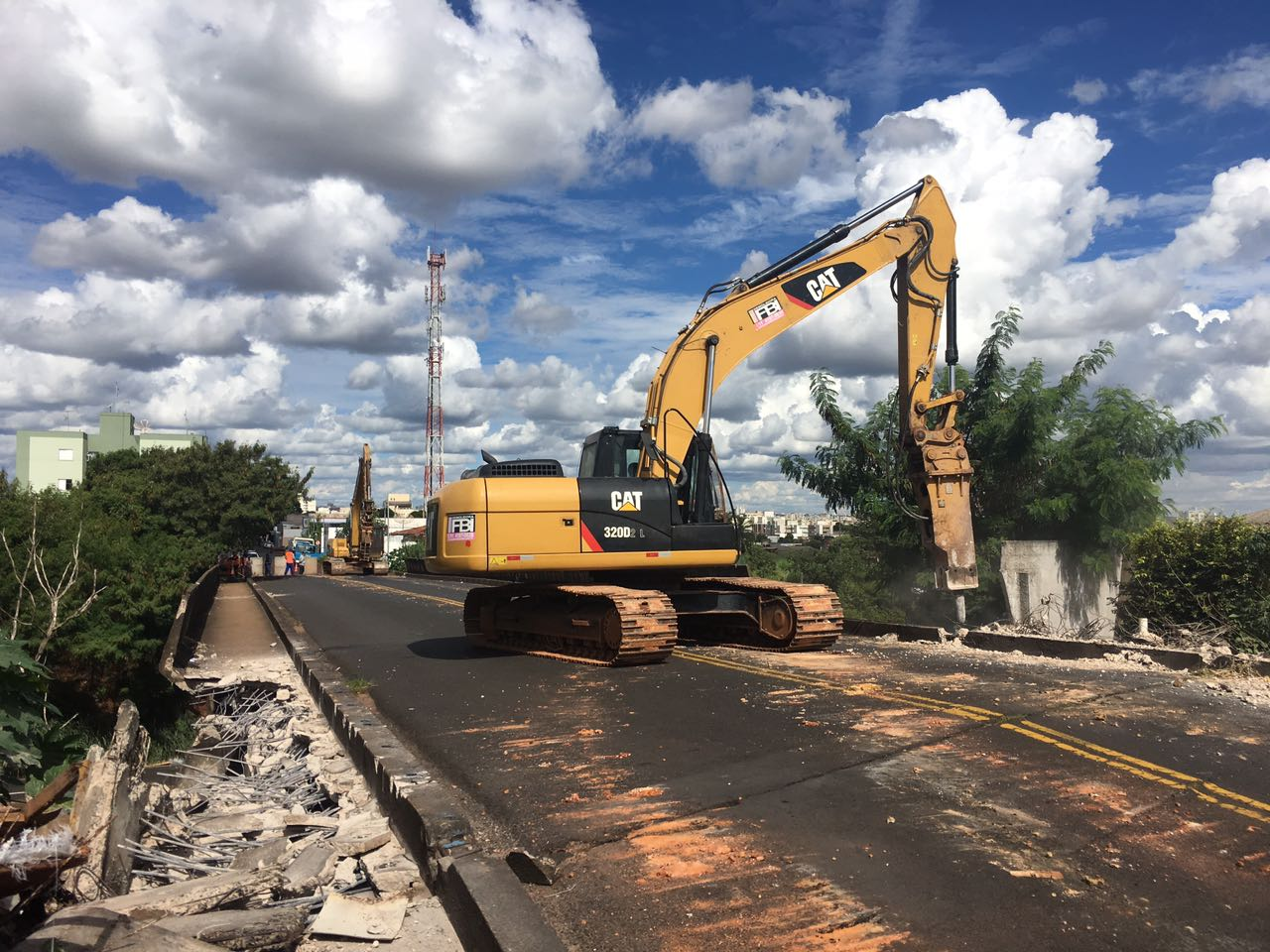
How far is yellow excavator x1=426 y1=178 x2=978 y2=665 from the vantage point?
40.0ft

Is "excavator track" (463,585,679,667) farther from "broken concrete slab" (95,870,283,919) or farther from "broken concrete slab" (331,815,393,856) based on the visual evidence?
"broken concrete slab" (95,870,283,919)

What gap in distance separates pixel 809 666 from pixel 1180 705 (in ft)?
12.7

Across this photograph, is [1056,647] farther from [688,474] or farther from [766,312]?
[766,312]

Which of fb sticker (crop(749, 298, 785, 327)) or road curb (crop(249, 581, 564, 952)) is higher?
fb sticker (crop(749, 298, 785, 327))

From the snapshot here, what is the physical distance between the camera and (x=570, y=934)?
429 centimetres

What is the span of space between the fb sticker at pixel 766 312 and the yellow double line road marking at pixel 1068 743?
5.44 metres

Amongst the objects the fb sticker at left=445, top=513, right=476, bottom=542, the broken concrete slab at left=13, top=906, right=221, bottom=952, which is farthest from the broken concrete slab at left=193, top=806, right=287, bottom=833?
the fb sticker at left=445, top=513, right=476, bottom=542

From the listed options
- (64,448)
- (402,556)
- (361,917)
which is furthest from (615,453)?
(64,448)

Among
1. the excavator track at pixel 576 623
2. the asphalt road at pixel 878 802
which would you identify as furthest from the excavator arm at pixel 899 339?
the asphalt road at pixel 878 802

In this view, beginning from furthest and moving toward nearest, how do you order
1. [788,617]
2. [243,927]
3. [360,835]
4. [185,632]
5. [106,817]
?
[185,632], [788,617], [360,835], [106,817], [243,927]

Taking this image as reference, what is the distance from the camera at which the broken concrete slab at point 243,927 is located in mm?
4211

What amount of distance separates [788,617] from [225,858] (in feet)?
27.1

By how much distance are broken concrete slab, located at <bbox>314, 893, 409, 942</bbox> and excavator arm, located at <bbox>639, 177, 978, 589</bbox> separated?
8.79 metres

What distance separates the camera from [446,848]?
5.17 m
